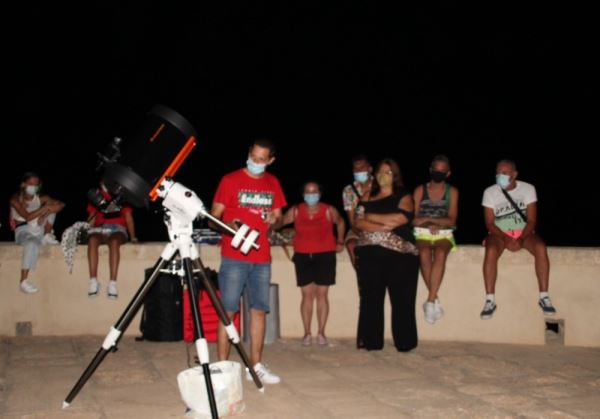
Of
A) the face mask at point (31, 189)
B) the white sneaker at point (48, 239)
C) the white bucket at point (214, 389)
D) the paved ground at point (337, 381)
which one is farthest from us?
the face mask at point (31, 189)

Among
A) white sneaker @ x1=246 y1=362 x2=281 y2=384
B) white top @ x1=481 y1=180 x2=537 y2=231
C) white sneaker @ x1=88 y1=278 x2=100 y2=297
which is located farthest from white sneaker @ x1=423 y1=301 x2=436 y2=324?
white sneaker @ x1=88 y1=278 x2=100 y2=297

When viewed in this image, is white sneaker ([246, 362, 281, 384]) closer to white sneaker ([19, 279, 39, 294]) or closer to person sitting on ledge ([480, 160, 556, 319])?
person sitting on ledge ([480, 160, 556, 319])

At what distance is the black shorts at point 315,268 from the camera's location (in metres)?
6.91

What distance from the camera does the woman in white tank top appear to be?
7346 millimetres

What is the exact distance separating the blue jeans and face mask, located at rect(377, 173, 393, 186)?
5.78 ft

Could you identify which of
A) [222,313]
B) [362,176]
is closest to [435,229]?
[362,176]

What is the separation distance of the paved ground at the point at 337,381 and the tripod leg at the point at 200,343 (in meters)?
0.57

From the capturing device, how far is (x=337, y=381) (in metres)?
5.42

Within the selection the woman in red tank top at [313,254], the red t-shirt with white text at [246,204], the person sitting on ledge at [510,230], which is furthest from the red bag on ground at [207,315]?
the person sitting on ledge at [510,230]

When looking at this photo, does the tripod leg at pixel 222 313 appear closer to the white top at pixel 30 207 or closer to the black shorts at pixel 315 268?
the black shorts at pixel 315 268

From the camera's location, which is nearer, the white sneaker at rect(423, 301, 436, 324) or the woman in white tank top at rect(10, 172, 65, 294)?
the white sneaker at rect(423, 301, 436, 324)

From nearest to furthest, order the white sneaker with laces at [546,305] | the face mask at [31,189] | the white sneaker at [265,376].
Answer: the white sneaker at [265,376]
the white sneaker with laces at [546,305]
the face mask at [31,189]

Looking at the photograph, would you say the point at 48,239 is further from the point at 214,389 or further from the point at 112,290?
the point at 214,389

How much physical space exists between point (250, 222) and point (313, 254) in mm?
1797
